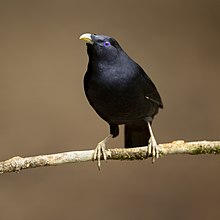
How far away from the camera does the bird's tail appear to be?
229cm

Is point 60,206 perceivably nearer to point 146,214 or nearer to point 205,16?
point 146,214

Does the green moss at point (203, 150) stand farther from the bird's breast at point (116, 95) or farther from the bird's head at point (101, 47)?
the bird's head at point (101, 47)

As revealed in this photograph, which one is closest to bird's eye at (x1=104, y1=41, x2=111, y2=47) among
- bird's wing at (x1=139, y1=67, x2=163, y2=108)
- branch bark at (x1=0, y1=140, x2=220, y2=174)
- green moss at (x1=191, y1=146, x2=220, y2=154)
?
bird's wing at (x1=139, y1=67, x2=163, y2=108)

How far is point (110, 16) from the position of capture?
2889 mm

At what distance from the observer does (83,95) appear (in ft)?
9.55

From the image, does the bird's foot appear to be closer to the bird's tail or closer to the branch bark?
the branch bark

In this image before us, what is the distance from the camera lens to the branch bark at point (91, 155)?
1930 millimetres

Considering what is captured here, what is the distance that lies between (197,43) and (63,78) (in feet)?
2.58

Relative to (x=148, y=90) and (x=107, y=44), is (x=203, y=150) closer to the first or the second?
(x=148, y=90)

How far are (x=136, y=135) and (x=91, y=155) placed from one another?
1.18 ft

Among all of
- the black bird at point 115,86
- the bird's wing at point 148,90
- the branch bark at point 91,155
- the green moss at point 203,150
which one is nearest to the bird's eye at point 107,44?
the black bird at point 115,86

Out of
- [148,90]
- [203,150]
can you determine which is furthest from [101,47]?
[203,150]

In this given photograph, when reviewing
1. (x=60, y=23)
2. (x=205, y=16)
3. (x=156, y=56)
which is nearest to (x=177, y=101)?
(x=156, y=56)

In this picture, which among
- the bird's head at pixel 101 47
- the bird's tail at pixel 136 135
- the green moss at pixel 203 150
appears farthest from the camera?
the bird's tail at pixel 136 135
